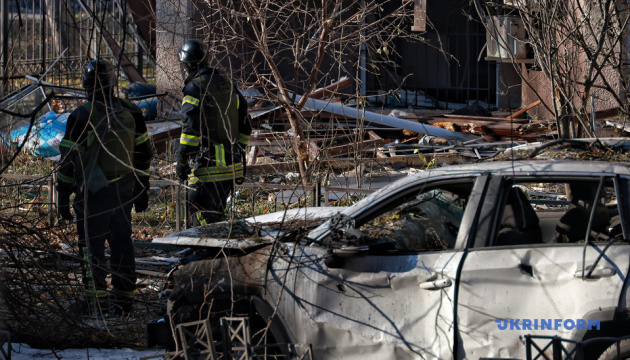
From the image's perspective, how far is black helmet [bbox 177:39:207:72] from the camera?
6.39m

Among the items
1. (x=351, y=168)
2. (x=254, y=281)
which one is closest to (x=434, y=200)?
(x=254, y=281)

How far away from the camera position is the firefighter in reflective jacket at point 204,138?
6.14 metres

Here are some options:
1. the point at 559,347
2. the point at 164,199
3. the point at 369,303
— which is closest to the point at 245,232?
the point at 369,303

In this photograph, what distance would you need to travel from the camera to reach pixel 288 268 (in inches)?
160

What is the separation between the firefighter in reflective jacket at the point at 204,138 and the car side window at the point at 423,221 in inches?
83.7

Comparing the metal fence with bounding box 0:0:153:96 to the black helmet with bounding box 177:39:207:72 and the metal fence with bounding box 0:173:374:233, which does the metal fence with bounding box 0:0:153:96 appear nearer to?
the black helmet with bounding box 177:39:207:72

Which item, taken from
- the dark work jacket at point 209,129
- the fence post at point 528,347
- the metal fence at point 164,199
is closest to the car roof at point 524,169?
the fence post at point 528,347

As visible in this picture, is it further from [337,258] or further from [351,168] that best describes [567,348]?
[351,168]

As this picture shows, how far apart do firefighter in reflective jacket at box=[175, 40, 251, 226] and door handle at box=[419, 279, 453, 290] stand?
2.82 m

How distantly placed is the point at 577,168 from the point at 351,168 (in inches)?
248

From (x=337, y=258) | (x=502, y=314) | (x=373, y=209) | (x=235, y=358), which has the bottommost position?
(x=235, y=358)

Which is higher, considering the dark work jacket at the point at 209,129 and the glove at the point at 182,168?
the dark work jacket at the point at 209,129

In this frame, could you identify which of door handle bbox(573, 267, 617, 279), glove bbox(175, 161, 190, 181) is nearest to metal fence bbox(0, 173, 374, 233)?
glove bbox(175, 161, 190, 181)
